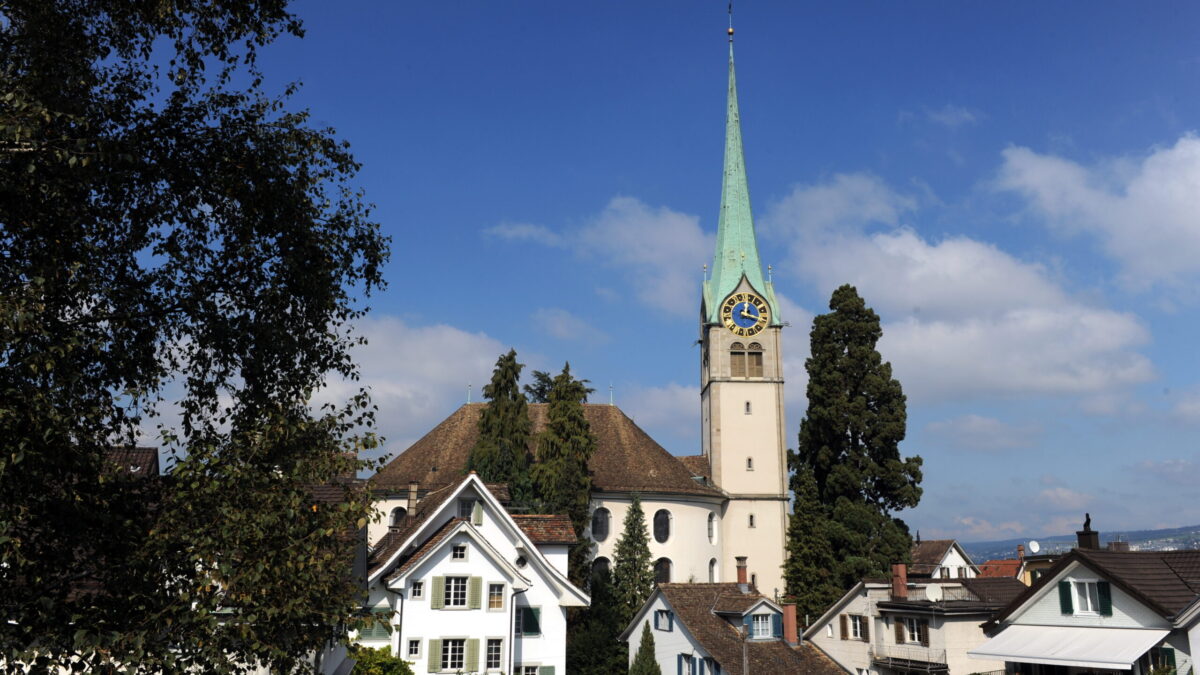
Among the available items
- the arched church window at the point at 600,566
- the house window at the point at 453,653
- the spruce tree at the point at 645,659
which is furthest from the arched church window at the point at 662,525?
the house window at the point at 453,653

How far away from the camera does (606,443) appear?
6075 cm

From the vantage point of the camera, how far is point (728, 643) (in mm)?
35781

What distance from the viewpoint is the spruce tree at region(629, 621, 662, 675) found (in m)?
38.0

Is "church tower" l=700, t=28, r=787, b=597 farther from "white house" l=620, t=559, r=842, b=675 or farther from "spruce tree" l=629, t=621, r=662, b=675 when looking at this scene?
"spruce tree" l=629, t=621, r=662, b=675

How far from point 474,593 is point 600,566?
24.6 meters

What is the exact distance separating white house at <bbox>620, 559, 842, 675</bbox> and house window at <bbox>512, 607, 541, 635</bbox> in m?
5.99

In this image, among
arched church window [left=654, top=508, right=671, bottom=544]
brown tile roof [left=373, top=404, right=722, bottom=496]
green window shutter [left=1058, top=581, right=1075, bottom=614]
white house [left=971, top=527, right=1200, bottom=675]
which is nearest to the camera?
white house [left=971, top=527, right=1200, bottom=675]

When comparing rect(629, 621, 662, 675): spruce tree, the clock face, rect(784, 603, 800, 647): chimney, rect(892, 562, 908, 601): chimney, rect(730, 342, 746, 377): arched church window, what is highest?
the clock face

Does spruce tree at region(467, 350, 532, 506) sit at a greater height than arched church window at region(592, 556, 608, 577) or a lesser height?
greater

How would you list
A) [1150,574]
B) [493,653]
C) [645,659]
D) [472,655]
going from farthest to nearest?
1. [645,659]
2. [493,653]
3. [472,655]
4. [1150,574]

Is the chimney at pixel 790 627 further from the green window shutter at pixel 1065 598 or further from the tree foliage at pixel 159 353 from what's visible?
the tree foliage at pixel 159 353

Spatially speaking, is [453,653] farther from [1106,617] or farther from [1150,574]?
[1150,574]

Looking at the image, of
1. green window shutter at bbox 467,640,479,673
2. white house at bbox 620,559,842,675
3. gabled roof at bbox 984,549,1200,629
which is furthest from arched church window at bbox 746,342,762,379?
green window shutter at bbox 467,640,479,673

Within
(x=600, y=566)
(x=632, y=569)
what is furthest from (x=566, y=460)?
(x=600, y=566)
